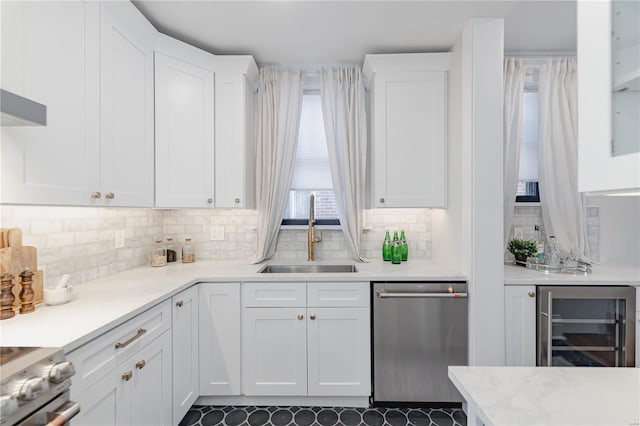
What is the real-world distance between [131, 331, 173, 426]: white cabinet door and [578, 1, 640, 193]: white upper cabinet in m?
1.75

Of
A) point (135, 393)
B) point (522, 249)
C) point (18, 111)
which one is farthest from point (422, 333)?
point (18, 111)

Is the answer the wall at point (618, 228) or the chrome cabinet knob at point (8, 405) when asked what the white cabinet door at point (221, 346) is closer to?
the chrome cabinet knob at point (8, 405)

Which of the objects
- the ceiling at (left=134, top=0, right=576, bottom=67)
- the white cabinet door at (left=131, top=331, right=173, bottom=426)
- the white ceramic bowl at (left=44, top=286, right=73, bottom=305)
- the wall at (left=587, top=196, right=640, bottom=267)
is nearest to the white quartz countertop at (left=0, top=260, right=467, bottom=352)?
the white ceramic bowl at (left=44, top=286, right=73, bottom=305)

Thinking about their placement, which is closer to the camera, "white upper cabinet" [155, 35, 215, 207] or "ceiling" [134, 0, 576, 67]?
"ceiling" [134, 0, 576, 67]

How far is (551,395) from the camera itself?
0.78 meters

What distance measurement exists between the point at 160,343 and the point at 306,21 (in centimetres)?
210

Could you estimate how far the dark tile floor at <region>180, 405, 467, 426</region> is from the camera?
6.84ft

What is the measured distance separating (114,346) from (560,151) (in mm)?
3157

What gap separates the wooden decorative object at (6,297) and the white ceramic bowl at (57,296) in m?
0.14

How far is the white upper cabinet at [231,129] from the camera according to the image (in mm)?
2471

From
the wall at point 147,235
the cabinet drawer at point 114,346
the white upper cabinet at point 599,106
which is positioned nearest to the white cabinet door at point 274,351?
the cabinet drawer at point 114,346

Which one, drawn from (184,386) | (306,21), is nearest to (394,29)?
(306,21)

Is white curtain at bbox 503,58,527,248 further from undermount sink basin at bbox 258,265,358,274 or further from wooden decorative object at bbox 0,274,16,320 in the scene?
wooden decorative object at bbox 0,274,16,320

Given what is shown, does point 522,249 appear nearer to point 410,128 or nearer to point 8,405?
point 410,128
